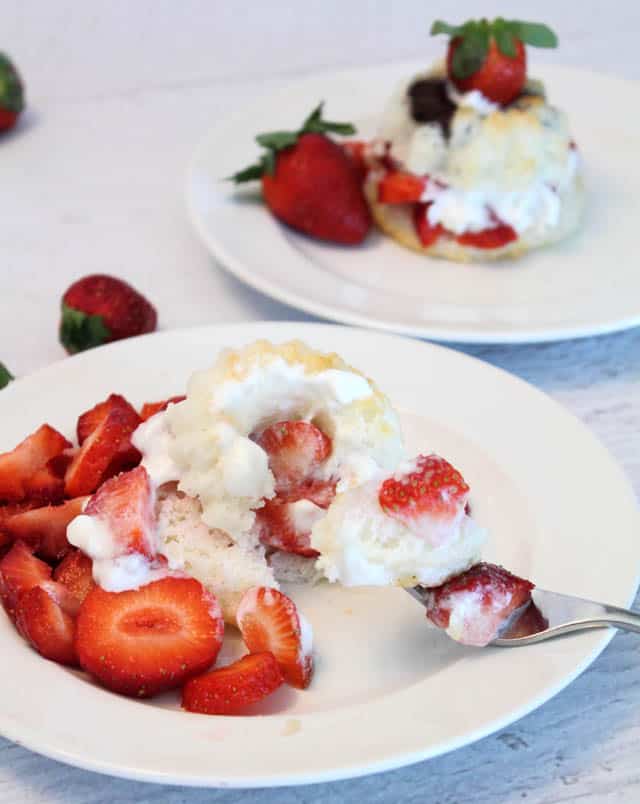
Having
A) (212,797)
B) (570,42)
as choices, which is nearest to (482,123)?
(570,42)

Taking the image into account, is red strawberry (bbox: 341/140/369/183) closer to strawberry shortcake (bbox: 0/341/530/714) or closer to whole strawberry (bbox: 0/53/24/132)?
whole strawberry (bbox: 0/53/24/132)

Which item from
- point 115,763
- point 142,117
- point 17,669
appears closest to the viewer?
point 115,763

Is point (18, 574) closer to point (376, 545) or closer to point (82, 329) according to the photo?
point (376, 545)

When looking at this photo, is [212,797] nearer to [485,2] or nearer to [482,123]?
[482,123]

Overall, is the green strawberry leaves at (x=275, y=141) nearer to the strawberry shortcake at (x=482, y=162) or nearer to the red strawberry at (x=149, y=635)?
the strawberry shortcake at (x=482, y=162)

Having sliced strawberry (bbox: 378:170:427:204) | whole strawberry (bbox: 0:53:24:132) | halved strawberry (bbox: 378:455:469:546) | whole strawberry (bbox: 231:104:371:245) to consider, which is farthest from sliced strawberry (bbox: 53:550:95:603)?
whole strawberry (bbox: 0:53:24:132)
